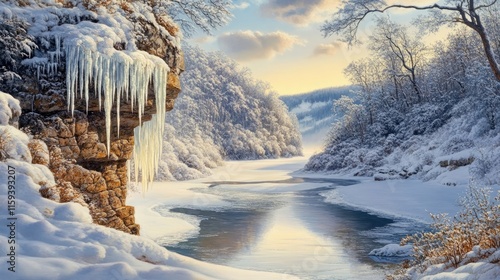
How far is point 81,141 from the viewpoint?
812 cm

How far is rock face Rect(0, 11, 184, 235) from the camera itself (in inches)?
297

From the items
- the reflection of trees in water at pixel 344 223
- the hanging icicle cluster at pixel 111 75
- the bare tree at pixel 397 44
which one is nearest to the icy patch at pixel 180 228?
the reflection of trees in water at pixel 344 223

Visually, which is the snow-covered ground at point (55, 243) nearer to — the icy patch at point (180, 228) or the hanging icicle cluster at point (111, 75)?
the hanging icicle cluster at point (111, 75)

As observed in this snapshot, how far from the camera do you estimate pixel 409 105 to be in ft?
137

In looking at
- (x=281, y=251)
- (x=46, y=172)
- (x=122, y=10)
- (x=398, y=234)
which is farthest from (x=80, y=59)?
(x=398, y=234)

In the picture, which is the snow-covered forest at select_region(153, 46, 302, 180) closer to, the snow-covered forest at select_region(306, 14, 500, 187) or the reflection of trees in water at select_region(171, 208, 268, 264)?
the snow-covered forest at select_region(306, 14, 500, 187)

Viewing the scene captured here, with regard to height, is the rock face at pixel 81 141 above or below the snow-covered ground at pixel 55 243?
above

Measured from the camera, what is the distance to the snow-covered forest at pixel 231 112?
2758 inches

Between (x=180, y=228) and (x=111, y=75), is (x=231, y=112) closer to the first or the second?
(x=180, y=228)

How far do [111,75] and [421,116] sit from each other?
32.5 meters

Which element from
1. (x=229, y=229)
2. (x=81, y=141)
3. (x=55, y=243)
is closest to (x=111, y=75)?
(x=81, y=141)

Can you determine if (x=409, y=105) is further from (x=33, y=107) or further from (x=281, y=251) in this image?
(x=33, y=107)

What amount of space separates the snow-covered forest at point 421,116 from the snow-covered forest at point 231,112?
20241 mm

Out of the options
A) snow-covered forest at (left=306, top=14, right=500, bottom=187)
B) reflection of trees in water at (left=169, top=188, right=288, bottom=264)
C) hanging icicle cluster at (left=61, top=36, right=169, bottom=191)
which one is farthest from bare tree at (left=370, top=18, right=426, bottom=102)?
hanging icicle cluster at (left=61, top=36, right=169, bottom=191)
